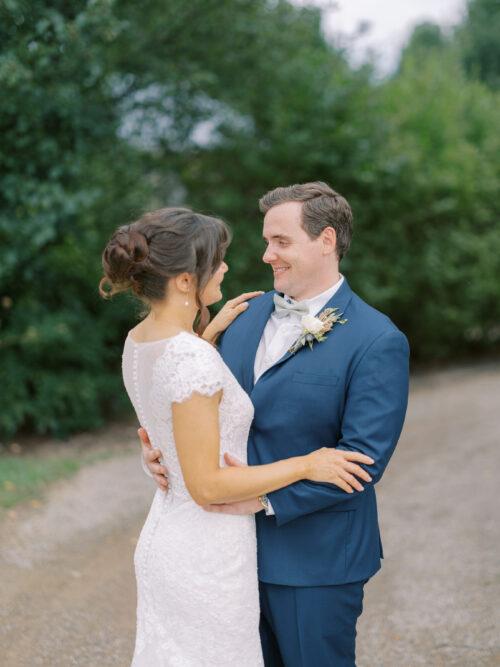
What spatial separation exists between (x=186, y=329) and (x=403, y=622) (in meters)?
3.09

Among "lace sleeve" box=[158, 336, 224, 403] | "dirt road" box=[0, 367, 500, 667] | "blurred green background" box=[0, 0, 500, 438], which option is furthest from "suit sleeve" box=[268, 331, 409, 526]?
"blurred green background" box=[0, 0, 500, 438]

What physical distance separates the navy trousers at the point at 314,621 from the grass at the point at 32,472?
14.7ft

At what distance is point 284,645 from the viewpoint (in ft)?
9.21

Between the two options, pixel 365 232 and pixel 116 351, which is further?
pixel 365 232

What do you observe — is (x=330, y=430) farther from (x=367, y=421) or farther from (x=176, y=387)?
(x=176, y=387)

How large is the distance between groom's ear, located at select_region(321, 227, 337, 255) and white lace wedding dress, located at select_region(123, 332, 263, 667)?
1.98 ft

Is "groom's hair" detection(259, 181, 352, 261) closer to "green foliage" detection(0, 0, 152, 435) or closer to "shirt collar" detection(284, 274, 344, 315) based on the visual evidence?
"shirt collar" detection(284, 274, 344, 315)

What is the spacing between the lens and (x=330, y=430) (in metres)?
2.74

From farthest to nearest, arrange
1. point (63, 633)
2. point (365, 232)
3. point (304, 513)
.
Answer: point (365, 232) → point (63, 633) → point (304, 513)

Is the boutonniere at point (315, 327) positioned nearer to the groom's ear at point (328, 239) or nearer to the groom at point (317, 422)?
the groom at point (317, 422)

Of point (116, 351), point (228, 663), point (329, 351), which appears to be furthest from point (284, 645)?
point (116, 351)

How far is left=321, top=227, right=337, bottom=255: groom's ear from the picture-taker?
2.87m

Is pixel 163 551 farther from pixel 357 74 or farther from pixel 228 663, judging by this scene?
pixel 357 74

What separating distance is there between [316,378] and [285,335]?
12.3 inches
